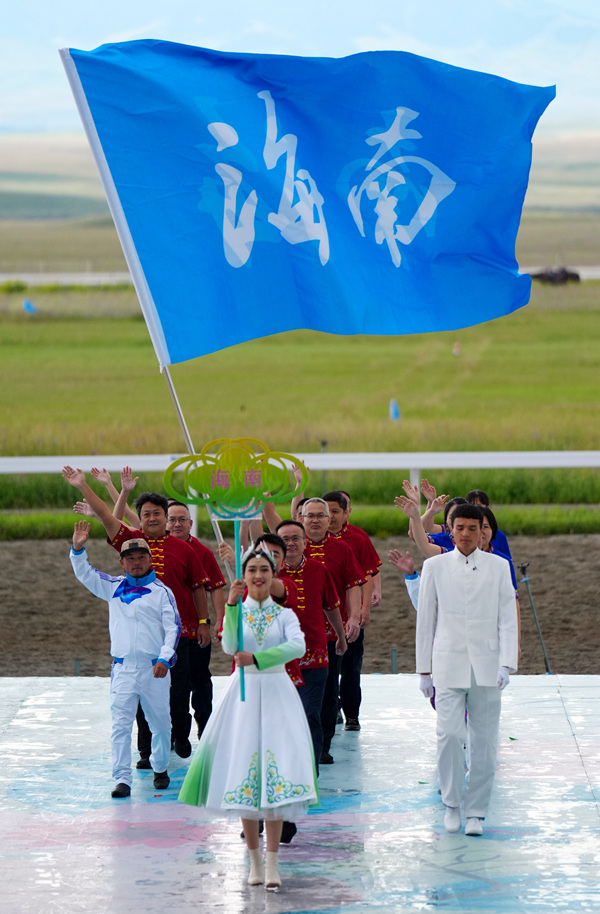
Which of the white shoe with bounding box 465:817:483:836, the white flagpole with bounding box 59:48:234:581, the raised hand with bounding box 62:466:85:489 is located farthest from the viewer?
the raised hand with bounding box 62:466:85:489

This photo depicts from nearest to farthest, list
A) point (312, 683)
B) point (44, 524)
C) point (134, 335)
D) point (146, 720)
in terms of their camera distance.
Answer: point (312, 683)
point (146, 720)
point (44, 524)
point (134, 335)

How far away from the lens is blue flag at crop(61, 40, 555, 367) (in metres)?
7.91

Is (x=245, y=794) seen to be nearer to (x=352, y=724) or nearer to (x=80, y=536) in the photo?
(x=80, y=536)

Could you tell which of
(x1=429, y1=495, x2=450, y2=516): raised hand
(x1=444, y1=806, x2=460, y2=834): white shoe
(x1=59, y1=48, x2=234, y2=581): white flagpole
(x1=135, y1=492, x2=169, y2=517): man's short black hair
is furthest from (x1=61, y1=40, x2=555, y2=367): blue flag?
(x1=444, y1=806, x2=460, y2=834): white shoe

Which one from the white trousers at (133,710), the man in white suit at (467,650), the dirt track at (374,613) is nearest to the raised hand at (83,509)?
the white trousers at (133,710)

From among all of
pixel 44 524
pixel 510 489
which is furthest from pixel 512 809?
pixel 510 489

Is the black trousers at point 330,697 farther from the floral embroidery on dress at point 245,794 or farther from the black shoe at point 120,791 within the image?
the floral embroidery on dress at point 245,794

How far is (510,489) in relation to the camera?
26078 millimetres

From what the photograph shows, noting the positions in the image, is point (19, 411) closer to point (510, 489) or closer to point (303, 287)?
point (510, 489)

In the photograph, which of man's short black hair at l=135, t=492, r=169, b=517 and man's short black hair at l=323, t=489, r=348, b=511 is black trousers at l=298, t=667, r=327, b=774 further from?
man's short black hair at l=323, t=489, r=348, b=511

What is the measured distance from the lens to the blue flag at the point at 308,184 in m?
7.91

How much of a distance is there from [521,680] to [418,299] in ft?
11.2

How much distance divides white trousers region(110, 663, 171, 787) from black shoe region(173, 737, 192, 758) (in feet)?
1.86

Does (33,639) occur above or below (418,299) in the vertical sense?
below
